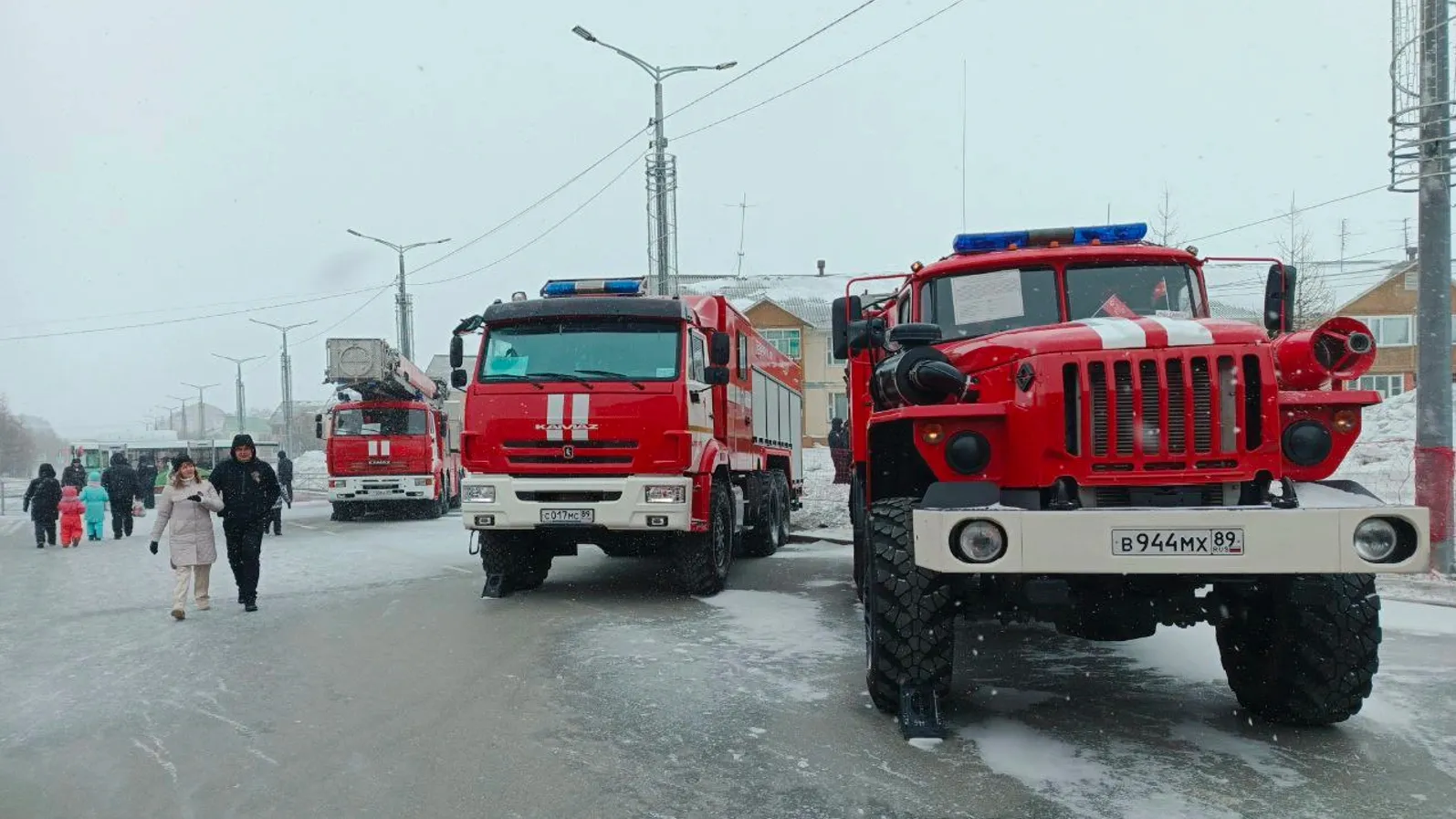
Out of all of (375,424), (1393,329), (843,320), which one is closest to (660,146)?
(375,424)

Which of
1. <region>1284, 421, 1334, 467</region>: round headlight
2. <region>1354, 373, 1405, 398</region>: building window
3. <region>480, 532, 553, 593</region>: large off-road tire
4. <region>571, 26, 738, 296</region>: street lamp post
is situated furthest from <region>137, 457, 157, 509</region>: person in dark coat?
<region>1354, 373, 1405, 398</region>: building window

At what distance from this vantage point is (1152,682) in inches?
264

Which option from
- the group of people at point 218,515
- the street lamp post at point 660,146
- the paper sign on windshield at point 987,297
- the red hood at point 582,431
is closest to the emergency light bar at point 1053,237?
the paper sign on windshield at point 987,297

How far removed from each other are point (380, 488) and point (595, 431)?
1496 centimetres

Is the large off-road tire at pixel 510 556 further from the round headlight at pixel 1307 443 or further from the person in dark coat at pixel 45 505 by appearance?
the person in dark coat at pixel 45 505

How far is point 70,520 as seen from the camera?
19.5m

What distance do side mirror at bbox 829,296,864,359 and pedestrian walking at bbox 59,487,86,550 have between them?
17.0 meters

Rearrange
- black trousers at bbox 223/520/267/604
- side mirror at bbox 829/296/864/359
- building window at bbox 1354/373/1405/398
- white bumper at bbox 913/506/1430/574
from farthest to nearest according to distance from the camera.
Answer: building window at bbox 1354/373/1405/398 < black trousers at bbox 223/520/267/604 < side mirror at bbox 829/296/864/359 < white bumper at bbox 913/506/1430/574

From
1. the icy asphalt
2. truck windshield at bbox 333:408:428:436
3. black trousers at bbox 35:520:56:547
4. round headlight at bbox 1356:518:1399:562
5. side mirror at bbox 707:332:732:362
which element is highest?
side mirror at bbox 707:332:732:362

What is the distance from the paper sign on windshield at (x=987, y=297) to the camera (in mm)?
6539

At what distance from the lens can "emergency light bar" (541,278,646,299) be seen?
11.1 m

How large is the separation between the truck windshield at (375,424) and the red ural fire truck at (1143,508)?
19.6 metres

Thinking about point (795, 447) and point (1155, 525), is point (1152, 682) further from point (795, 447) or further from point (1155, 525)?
point (795, 447)

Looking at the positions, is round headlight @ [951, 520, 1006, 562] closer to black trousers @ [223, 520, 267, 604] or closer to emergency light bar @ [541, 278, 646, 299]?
emergency light bar @ [541, 278, 646, 299]
